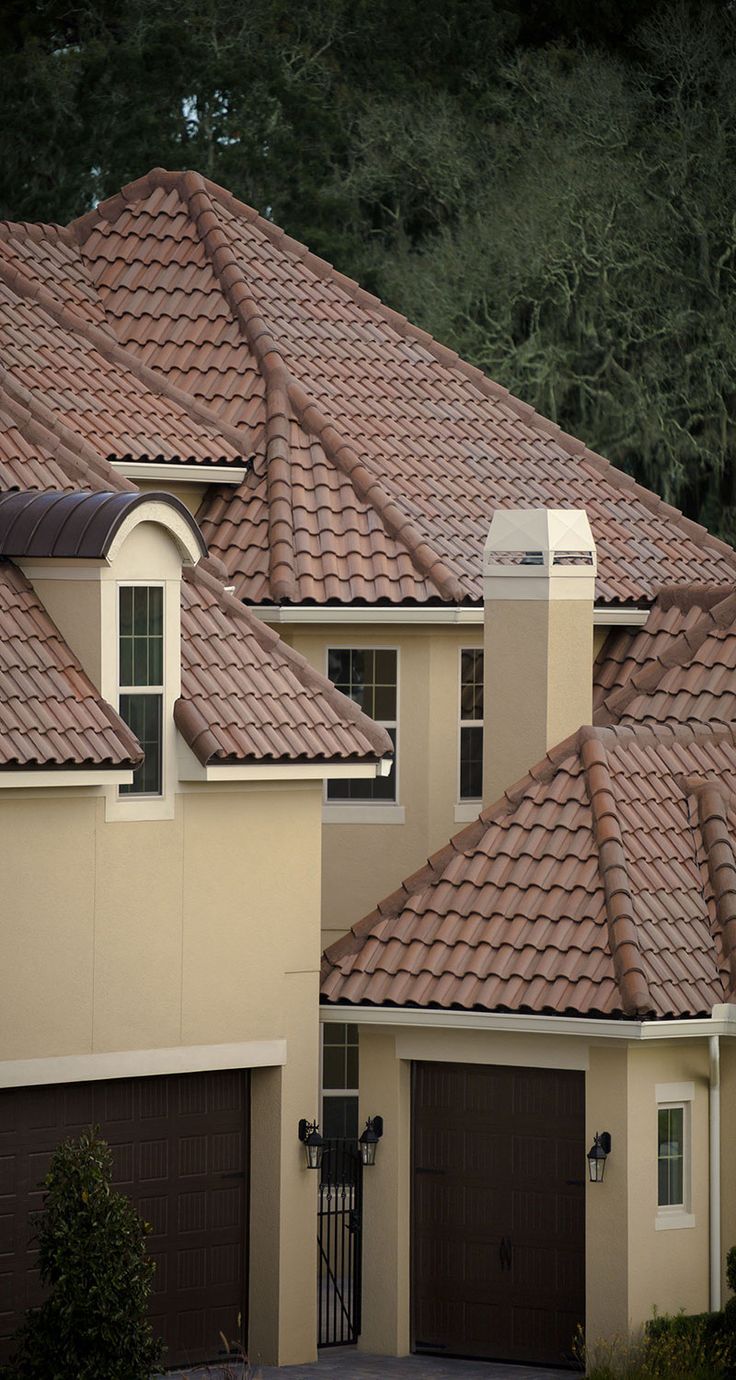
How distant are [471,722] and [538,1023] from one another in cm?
564

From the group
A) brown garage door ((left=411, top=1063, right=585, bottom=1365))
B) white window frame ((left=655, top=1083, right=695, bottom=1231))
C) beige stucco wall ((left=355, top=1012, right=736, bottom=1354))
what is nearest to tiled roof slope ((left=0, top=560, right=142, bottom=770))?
beige stucco wall ((left=355, top=1012, right=736, bottom=1354))

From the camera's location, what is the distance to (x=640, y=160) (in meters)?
49.8

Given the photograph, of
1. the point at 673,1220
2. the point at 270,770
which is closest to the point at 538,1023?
the point at 673,1220

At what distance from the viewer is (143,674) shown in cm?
2241

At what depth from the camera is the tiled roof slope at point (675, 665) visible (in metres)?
27.1

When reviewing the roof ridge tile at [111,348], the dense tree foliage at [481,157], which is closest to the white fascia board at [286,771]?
the roof ridge tile at [111,348]

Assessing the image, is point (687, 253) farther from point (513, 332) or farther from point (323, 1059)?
point (323, 1059)

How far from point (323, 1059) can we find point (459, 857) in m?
3.98

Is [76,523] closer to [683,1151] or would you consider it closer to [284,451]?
[284,451]

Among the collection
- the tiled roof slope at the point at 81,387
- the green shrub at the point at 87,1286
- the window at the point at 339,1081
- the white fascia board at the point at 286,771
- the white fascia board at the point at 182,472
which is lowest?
the green shrub at the point at 87,1286

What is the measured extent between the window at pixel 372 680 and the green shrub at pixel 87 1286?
8103mm

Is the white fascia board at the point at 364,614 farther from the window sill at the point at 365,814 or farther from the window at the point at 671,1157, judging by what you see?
the window at the point at 671,1157

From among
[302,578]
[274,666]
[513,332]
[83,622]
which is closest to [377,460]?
[302,578]

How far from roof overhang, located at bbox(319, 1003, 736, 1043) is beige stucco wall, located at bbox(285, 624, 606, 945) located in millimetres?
3648
